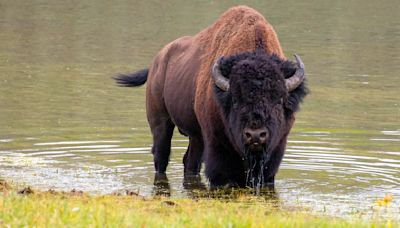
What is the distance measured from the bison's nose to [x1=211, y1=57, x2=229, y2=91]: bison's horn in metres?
0.74

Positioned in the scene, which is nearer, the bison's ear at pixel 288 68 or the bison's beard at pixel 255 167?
the bison's beard at pixel 255 167

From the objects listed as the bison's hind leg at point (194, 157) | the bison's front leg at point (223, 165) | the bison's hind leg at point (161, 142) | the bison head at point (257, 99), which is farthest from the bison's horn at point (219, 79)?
the bison's hind leg at point (161, 142)

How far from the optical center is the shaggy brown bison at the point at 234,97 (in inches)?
396

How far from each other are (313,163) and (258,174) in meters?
2.85

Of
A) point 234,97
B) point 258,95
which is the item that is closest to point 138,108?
point 234,97

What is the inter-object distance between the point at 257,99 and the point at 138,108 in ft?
28.4

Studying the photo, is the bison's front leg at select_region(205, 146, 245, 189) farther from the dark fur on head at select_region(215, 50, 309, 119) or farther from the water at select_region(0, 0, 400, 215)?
the dark fur on head at select_region(215, 50, 309, 119)

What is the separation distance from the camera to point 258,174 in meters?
10.8

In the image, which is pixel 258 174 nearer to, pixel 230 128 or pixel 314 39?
pixel 230 128

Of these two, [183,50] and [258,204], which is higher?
[183,50]

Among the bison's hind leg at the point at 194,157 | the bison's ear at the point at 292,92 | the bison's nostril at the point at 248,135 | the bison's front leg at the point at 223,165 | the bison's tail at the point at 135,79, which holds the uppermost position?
the bison's ear at the point at 292,92

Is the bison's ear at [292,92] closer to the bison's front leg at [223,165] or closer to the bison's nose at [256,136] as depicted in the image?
the bison's nose at [256,136]

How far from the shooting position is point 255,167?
10.6m

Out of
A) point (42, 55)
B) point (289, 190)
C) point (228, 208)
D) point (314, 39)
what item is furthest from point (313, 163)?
point (314, 39)
